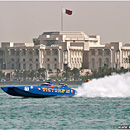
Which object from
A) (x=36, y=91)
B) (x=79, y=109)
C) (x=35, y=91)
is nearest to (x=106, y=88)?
(x=36, y=91)

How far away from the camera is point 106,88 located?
89250 mm

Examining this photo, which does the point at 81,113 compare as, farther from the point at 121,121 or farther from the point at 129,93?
the point at 129,93

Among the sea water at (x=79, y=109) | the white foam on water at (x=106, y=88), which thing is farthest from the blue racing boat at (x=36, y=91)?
the white foam on water at (x=106, y=88)

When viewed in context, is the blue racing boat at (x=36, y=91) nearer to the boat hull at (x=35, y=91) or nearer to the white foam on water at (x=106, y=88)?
the boat hull at (x=35, y=91)

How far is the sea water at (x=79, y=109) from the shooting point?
62156mm

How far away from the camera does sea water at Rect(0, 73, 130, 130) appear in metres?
62.2

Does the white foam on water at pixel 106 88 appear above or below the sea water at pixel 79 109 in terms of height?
above

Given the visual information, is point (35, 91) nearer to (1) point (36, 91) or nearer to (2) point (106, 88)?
(1) point (36, 91)

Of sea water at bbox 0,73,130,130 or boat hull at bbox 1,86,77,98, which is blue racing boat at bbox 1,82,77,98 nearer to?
boat hull at bbox 1,86,77,98

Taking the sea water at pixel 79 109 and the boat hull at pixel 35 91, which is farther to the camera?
the boat hull at pixel 35 91

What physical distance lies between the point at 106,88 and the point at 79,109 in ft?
49.6

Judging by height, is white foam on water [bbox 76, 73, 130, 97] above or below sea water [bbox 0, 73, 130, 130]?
above

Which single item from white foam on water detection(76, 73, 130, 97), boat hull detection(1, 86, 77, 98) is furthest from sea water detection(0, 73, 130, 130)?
boat hull detection(1, 86, 77, 98)

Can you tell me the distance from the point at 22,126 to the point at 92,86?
2825 centimetres
